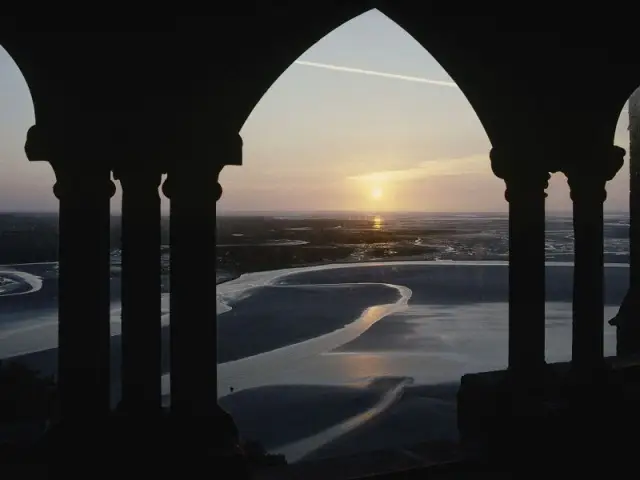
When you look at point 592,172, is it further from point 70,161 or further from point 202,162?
point 70,161

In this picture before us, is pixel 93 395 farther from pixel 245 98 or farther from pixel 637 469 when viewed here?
pixel 637 469

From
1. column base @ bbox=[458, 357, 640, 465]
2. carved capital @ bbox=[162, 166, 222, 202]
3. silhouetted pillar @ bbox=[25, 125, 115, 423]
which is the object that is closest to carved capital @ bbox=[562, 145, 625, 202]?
column base @ bbox=[458, 357, 640, 465]

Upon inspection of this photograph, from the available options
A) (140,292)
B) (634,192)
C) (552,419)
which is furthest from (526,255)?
(634,192)

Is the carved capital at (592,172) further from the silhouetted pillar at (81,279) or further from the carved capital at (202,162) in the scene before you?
the silhouetted pillar at (81,279)

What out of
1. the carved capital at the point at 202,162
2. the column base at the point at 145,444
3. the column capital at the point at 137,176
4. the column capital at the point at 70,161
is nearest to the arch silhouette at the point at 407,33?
the carved capital at the point at 202,162

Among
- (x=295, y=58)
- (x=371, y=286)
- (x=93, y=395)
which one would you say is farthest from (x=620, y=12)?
(x=371, y=286)

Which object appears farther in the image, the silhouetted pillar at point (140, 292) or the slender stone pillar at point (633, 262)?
the slender stone pillar at point (633, 262)

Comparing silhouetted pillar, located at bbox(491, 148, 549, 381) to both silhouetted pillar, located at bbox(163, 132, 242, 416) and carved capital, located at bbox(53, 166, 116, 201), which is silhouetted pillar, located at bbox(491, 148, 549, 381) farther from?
carved capital, located at bbox(53, 166, 116, 201)

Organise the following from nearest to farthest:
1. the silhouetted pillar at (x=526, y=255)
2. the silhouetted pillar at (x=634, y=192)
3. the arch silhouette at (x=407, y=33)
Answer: the arch silhouette at (x=407, y=33)
the silhouetted pillar at (x=526, y=255)
the silhouetted pillar at (x=634, y=192)
